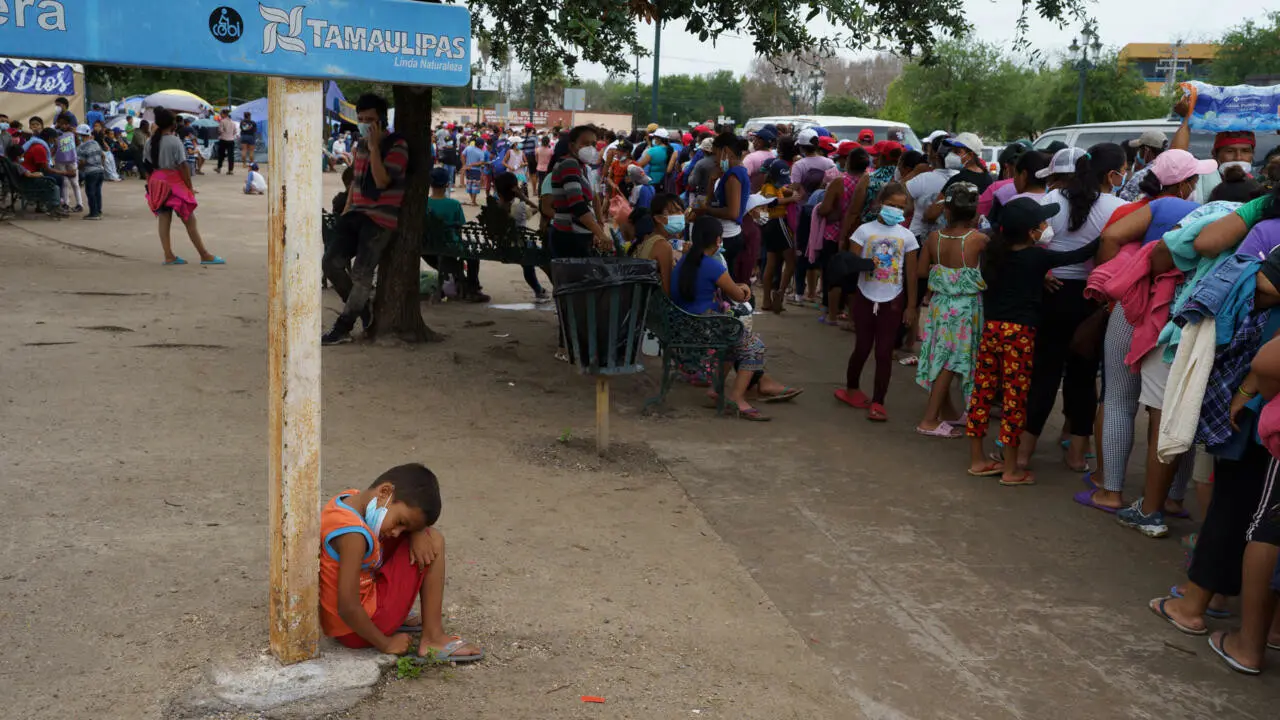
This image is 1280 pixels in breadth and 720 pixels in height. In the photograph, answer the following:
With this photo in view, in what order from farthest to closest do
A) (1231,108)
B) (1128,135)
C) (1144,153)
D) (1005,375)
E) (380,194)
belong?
(1128,135) < (1144,153) < (380,194) < (1231,108) < (1005,375)

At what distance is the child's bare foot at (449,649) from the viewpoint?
150 inches

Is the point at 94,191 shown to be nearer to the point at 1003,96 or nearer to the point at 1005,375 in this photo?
the point at 1005,375

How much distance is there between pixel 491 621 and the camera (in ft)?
13.8

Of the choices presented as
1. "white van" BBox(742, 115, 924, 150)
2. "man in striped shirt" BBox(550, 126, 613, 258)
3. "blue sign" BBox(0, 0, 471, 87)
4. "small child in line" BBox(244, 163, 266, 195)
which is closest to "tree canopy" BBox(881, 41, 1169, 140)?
"white van" BBox(742, 115, 924, 150)

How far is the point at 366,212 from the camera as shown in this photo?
8477 millimetres

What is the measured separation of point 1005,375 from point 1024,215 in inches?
34.8

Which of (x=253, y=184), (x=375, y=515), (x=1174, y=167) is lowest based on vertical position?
(x=375, y=515)

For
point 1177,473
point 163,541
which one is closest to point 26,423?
point 163,541

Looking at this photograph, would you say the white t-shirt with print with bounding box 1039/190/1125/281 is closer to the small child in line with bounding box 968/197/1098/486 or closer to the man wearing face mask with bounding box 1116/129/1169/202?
the small child in line with bounding box 968/197/1098/486

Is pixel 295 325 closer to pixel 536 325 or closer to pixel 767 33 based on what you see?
pixel 767 33

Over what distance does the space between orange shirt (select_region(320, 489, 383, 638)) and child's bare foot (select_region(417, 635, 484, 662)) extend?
0.70 feet

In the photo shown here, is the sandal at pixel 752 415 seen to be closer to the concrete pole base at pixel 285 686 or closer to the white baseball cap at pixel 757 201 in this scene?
the white baseball cap at pixel 757 201

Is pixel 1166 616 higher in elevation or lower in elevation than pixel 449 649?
lower

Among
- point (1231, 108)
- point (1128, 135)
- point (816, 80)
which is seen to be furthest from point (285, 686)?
point (816, 80)
